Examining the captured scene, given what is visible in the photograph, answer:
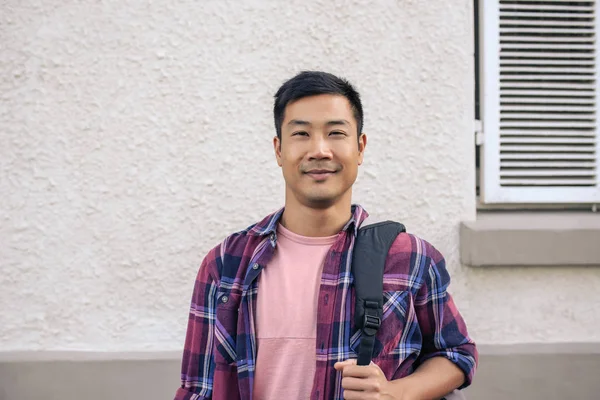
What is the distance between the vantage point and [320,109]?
1777mm

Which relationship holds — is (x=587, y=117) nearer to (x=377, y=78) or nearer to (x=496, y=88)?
(x=496, y=88)

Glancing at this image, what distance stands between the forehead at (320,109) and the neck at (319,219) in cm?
27

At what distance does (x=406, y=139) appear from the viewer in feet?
9.93

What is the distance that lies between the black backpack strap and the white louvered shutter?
5.05 feet

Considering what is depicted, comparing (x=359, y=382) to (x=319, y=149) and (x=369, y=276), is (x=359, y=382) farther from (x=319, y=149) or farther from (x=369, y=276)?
(x=319, y=149)

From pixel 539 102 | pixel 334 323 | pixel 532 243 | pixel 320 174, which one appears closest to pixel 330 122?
pixel 320 174

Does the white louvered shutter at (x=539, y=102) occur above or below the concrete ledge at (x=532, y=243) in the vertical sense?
above

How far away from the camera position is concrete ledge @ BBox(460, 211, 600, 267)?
9.62ft

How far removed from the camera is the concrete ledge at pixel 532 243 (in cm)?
293

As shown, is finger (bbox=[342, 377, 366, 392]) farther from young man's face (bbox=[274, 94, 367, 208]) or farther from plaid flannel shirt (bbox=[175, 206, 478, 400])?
young man's face (bbox=[274, 94, 367, 208])

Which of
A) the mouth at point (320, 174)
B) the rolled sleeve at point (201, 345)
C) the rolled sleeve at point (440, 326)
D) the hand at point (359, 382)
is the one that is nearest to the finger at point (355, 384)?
the hand at point (359, 382)

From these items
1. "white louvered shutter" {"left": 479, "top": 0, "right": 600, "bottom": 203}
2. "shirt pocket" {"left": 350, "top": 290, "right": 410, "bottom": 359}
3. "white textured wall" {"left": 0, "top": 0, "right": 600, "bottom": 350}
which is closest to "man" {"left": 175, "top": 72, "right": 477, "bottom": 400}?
"shirt pocket" {"left": 350, "top": 290, "right": 410, "bottom": 359}

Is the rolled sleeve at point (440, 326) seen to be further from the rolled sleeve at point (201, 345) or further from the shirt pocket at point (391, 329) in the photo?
the rolled sleeve at point (201, 345)

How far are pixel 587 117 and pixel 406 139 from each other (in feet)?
3.51
